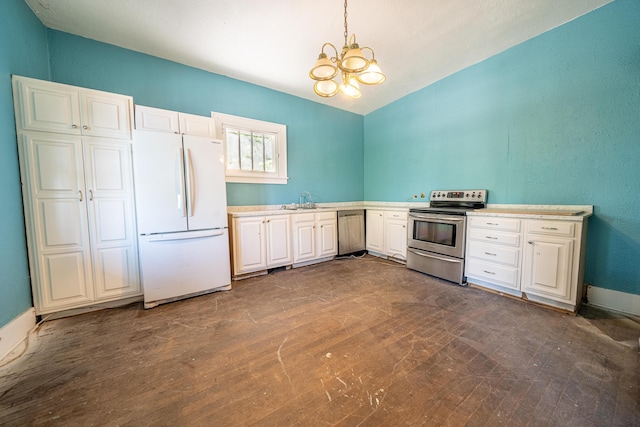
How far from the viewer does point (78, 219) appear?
2176mm

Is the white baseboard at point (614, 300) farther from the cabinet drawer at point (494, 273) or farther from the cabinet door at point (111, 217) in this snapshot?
the cabinet door at point (111, 217)

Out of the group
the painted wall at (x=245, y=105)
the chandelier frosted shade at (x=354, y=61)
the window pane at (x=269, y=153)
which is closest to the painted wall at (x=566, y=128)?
the painted wall at (x=245, y=105)

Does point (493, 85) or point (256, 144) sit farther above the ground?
point (493, 85)

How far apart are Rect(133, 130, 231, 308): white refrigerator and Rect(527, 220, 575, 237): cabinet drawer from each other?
11.3 feet

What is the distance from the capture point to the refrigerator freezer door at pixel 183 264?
2.35 metres

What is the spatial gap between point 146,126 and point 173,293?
1927 mm

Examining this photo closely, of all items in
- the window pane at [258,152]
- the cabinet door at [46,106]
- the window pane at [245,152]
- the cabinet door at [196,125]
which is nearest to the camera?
the cabinet door at [46,106]

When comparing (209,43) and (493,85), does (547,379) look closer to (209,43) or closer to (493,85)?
(493,85)

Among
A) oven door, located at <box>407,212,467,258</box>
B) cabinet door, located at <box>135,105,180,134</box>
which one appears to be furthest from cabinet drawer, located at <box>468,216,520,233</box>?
cabinet door, located at <box>135,105,180,134</box>

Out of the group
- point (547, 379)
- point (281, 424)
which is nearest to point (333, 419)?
point (281, 424)

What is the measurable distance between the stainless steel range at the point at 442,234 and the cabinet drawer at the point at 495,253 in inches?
5.1

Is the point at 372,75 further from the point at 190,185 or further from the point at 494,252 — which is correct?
the point at 494,252

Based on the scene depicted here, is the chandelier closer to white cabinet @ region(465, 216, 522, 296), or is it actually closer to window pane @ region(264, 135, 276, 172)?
window pane @ region(264, 135, 276, 172)

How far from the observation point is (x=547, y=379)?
4.53ft
